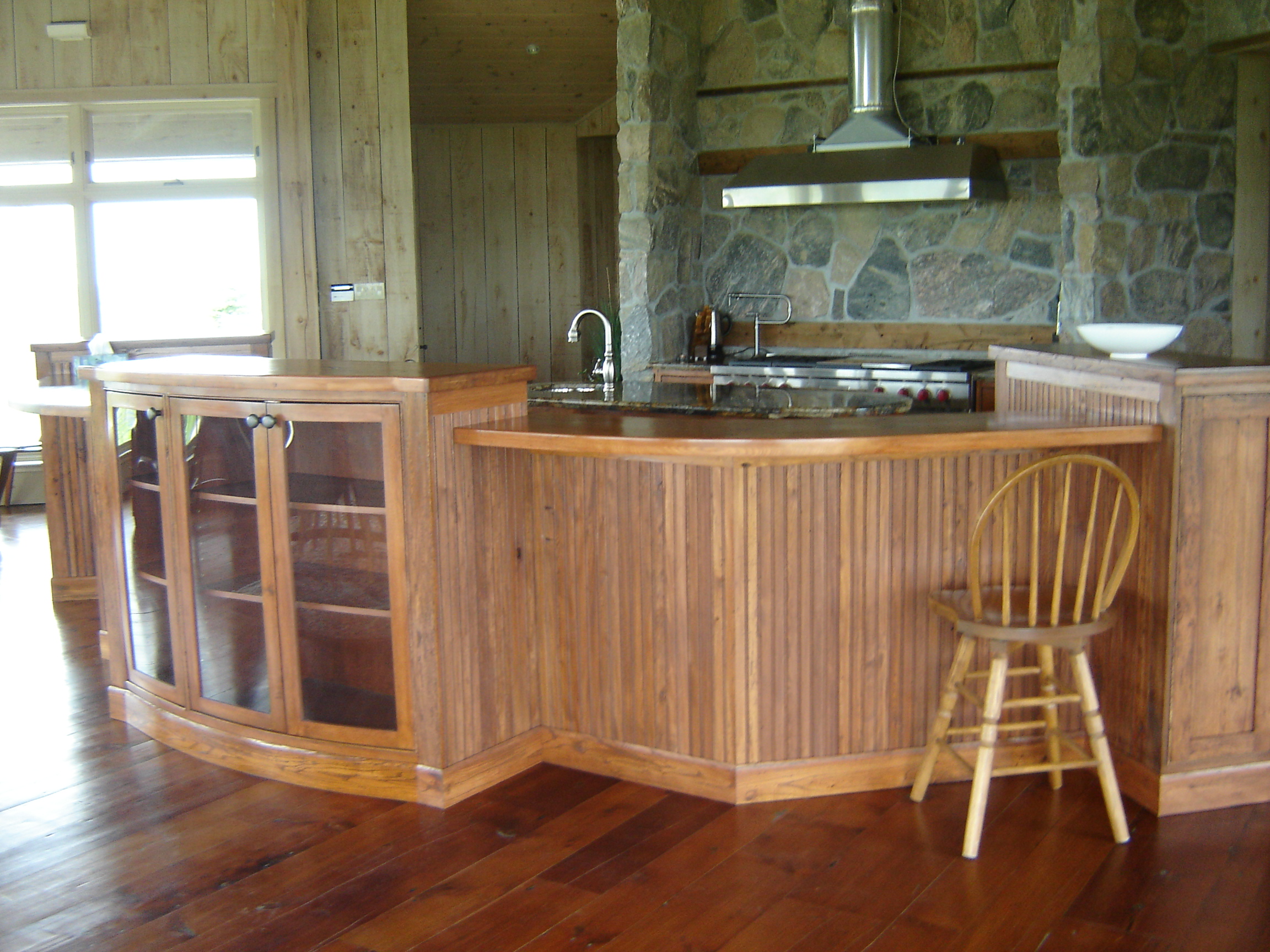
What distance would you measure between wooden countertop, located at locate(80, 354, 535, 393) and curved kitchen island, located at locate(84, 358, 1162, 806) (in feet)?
0.03

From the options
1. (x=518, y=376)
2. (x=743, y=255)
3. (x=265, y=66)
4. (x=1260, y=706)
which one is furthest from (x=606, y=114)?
(x=1260, y=706)

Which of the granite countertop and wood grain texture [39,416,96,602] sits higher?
the granite countertop

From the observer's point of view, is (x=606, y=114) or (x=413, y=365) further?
(x=606, y=114)

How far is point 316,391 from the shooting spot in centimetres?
285

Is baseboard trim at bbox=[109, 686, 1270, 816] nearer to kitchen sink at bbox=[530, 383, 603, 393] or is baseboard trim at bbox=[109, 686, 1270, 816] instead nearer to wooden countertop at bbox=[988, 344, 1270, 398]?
wooden countertop at bbox=[988, 344, 1270, 398]

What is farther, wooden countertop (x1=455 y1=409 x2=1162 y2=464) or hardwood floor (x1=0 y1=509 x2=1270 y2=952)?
wooden countertop (x1=455 y1=409 x2=1162 y2=464)

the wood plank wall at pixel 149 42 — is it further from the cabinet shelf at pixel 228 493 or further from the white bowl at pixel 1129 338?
the white bowl at pixel 1129 338

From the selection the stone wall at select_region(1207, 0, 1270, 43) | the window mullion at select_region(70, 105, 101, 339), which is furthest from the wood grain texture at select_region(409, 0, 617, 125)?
the stone wall at select_region(1207, 0, 1270, 43)

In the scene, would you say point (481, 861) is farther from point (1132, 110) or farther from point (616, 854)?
point (1132, 110)

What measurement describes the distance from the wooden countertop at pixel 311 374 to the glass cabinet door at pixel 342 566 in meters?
0.06

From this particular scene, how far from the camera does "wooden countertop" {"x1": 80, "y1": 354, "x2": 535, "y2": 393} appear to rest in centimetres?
281

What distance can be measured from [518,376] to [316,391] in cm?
54

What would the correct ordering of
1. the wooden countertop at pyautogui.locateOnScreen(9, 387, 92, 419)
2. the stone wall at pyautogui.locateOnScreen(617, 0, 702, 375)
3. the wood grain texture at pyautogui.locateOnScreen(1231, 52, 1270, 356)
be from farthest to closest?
the stone wall at pyautogui.locateOnScreen(617, 0, 702, 375) < the wood grain texture at pyautogui.locateOnScreen(1231, 52, 1270, 356) < the wooden countertop at pyautogui.locateOnScreen(9, 387, 92, 419)

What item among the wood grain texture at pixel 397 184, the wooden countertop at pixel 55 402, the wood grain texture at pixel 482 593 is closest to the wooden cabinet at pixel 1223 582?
the wood grain texture at pixel 482 593
